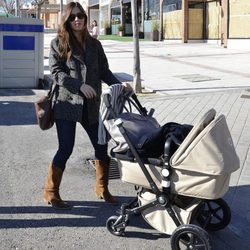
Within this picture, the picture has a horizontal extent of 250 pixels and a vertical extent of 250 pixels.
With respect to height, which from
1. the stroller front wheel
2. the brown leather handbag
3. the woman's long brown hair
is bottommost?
the stroller front wheel

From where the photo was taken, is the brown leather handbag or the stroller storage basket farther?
the brown leather handbag

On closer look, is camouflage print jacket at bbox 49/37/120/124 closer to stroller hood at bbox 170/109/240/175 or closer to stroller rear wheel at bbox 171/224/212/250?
stroller hood at bbox 170/109/240/175

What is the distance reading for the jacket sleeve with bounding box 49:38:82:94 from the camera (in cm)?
408

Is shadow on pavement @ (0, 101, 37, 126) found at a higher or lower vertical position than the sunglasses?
lower

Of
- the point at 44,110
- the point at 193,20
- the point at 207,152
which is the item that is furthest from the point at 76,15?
the point at 193,20

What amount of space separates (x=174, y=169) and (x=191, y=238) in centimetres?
50

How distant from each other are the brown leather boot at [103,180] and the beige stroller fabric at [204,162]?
1179 mm

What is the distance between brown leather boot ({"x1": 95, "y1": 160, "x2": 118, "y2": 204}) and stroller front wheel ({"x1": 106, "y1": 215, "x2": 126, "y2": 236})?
68 cm

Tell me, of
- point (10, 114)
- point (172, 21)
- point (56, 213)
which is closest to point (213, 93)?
point (10, 114)

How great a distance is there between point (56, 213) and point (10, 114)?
4947 millimetres

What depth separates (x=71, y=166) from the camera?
589 centimetres

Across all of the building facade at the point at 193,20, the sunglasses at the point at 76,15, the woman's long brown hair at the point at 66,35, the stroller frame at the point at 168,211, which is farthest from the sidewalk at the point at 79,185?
the building facade at the point at 193,20

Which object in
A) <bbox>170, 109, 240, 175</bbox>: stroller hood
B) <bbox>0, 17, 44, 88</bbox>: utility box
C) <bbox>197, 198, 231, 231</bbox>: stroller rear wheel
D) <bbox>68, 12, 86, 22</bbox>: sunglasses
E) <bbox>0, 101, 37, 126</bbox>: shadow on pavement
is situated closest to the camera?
<bbox>170, 109, 240, 175</bbox>: stroller hood

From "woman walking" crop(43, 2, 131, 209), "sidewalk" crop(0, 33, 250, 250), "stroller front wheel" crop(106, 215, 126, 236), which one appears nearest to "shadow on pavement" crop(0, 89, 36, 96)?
"sidewalk" crop(0, 33, 250, 250)
